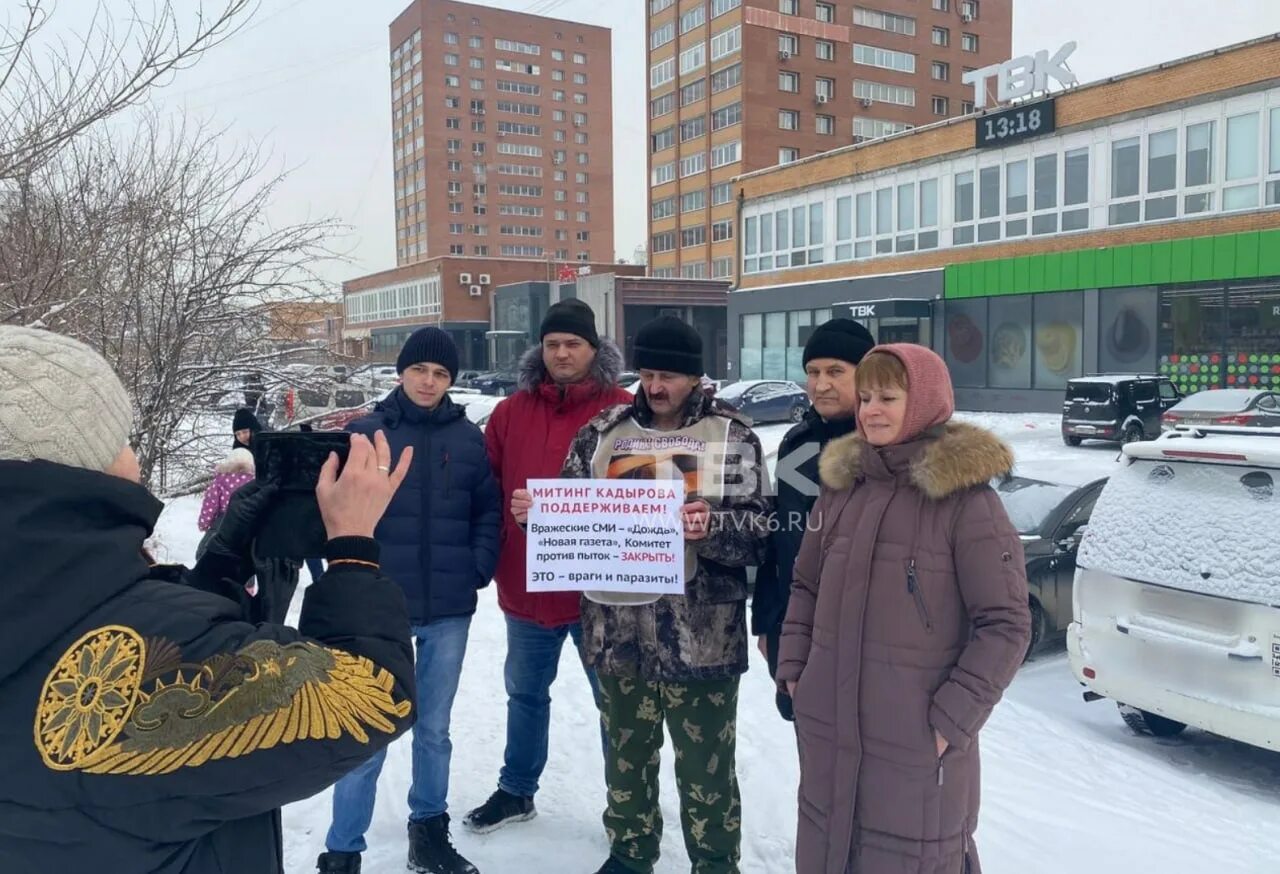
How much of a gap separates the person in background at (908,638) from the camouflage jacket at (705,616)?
452 millimetres

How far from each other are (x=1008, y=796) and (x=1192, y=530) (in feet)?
5.80

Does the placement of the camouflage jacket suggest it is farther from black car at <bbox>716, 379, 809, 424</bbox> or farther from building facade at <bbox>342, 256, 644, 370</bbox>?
building facade at <bbox>342, 256, 644, 370</bbox>

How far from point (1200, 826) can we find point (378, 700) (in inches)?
176

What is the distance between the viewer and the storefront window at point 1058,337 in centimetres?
2809

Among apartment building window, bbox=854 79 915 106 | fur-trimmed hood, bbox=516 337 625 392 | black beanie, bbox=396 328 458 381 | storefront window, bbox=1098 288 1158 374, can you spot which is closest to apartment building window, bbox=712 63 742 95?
apartment building window, bbox=854 79 915 106

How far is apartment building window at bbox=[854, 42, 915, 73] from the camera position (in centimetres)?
6044

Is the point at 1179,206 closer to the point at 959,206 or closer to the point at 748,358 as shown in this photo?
the point at 959,206

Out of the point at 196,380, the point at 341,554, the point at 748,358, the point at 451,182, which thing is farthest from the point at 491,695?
the point at 451,182

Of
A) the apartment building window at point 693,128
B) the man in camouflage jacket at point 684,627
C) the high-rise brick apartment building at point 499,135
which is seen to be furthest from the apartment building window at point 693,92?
the man in camouflage jacket at point 684,627

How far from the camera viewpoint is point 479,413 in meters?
20.2

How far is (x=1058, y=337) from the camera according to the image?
28703 millimetres

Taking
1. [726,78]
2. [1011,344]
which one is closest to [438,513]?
[1011,344]

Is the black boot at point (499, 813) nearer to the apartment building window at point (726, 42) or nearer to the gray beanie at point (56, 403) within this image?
the gray beanie at point (56, 403)

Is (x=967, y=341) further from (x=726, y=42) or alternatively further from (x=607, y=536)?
(x=726, y=42)
